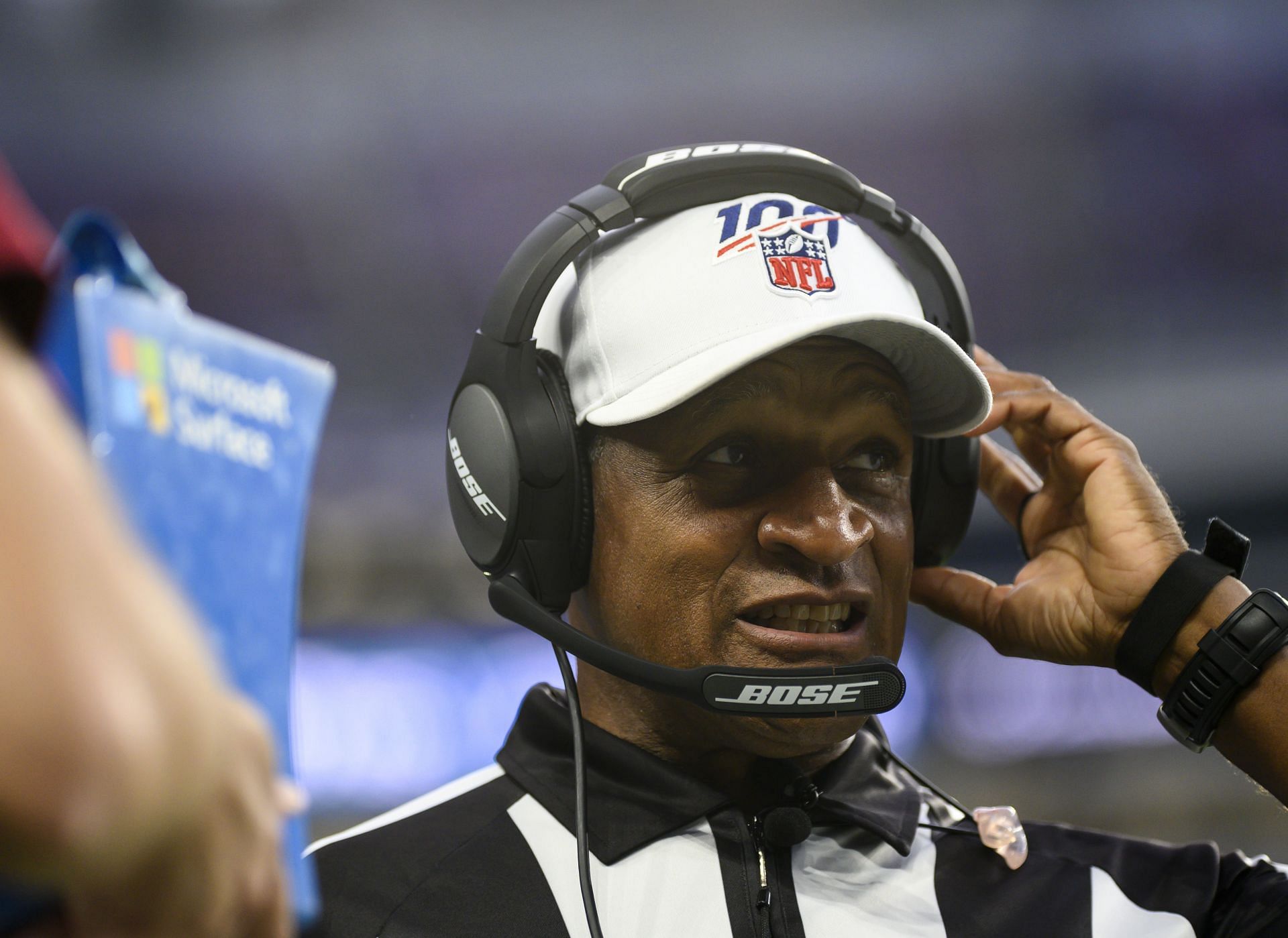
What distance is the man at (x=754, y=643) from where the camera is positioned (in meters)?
1.12

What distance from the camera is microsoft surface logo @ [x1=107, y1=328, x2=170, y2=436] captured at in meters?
0.44

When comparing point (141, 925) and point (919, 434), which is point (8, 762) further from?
point (919, 434)

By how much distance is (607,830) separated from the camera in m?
1.17

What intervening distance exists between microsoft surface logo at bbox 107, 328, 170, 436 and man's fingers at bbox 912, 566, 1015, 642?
1064mm

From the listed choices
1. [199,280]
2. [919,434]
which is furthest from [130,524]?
[199,280]

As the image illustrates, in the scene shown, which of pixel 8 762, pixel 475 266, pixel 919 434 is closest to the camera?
pixel 8 762

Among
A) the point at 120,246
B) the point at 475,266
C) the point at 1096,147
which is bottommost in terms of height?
the point at 475,266

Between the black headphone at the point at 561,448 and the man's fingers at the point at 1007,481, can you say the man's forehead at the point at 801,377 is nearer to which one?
the black headphone at the point at 561,448

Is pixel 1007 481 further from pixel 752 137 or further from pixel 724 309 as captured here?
pixel 752 137

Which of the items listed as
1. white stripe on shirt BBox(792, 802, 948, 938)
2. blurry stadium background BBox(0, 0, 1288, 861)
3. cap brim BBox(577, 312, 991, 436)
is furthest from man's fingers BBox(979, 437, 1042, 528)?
blurry stadium background BBox(0, 0, 1288, 861)

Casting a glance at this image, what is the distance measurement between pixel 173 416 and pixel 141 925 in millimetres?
183

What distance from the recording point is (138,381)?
451 mm

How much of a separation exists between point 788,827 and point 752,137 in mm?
4928

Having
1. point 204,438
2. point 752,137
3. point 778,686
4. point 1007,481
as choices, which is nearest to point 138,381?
point 204,438
